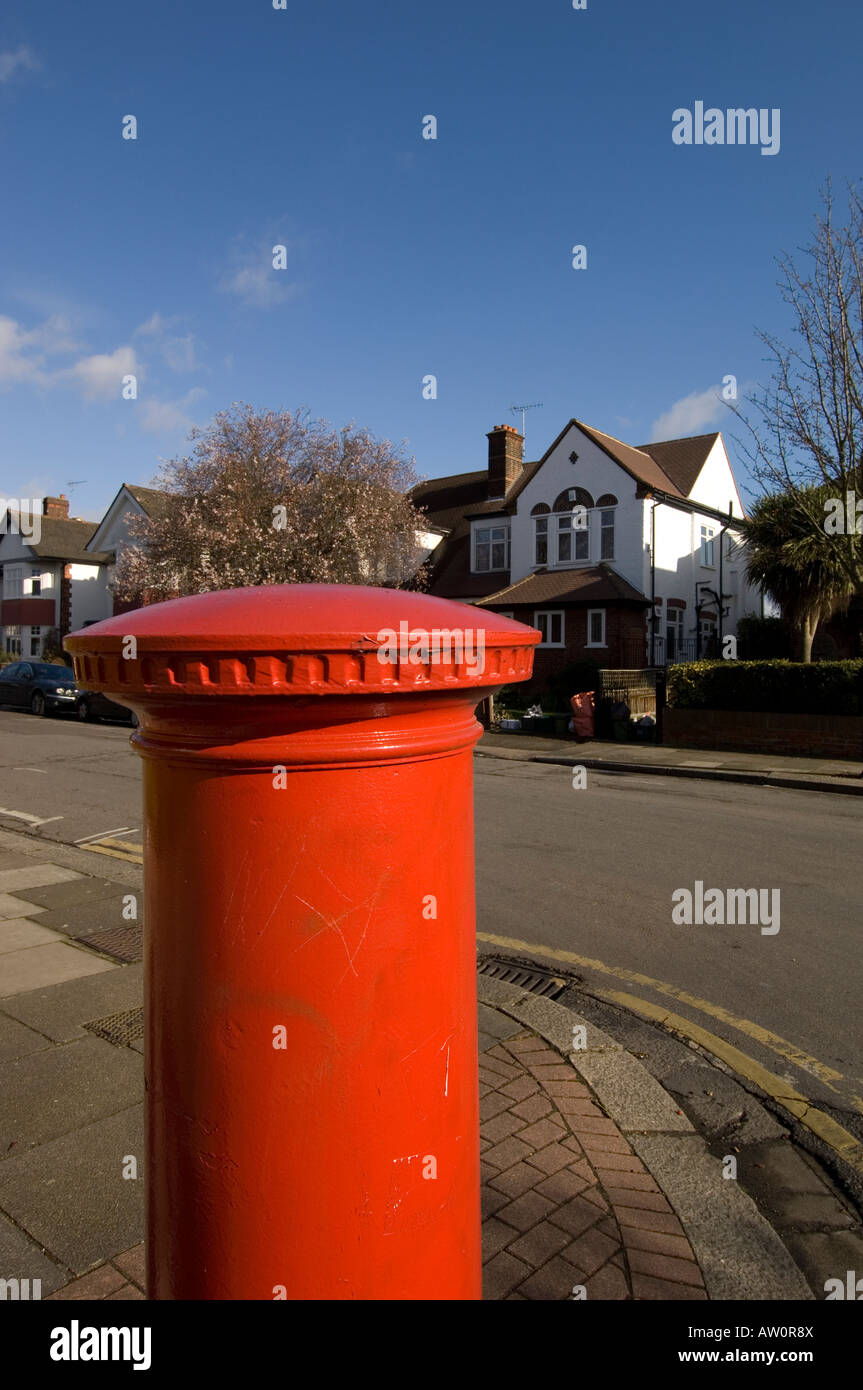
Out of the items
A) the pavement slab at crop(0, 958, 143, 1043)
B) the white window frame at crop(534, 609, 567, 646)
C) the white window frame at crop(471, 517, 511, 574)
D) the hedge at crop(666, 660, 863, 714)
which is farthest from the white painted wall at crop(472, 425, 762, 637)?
the pavement slab at crop(0, 958, 143, 1043)

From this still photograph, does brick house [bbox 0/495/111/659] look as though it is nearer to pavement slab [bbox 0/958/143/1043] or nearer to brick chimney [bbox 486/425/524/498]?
brick chimney [bbox 486/425/524/498]

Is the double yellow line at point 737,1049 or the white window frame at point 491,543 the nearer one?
the double yellow line at point 737,1049

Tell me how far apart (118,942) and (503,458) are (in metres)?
29.2

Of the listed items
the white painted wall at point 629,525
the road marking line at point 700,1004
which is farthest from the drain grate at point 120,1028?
Answer: the white painted wall at point 629,525

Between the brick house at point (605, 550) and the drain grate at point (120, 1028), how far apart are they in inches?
873

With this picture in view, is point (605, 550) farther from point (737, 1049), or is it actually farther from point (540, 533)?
point (737, 1049)

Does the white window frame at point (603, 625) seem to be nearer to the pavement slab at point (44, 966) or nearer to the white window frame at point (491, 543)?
the white window frame at point (491, 543)

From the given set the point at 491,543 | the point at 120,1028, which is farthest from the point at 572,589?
the point at 120,1028

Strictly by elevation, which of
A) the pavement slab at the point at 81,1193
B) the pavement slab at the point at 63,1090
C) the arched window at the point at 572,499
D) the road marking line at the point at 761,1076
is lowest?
the road marking line at the point at 761,1076

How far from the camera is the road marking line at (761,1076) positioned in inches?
144

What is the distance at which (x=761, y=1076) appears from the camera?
419 cm

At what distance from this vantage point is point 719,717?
18.2m
